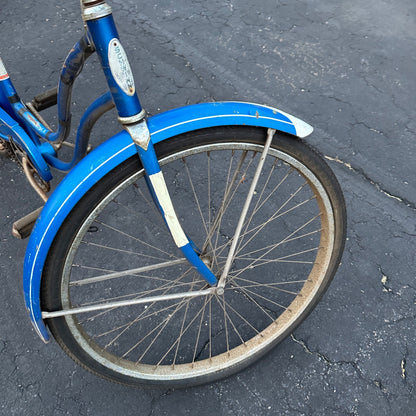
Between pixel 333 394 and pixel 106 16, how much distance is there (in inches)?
62.8

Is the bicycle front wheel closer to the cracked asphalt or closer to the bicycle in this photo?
the bicycle

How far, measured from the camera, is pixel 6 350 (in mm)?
1822

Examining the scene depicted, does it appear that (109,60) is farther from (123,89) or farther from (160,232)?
(160,232)

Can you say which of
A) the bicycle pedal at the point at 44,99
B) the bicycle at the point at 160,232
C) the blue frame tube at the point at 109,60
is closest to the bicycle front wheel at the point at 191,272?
the bicycle at the point at 160,232

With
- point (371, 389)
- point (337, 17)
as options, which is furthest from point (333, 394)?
point (337, 17)

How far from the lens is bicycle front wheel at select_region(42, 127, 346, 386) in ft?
3.98

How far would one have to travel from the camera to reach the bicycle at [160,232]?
1120 millimetres

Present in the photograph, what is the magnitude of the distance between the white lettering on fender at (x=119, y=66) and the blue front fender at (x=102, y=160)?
0.37ft

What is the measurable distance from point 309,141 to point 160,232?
117 cm

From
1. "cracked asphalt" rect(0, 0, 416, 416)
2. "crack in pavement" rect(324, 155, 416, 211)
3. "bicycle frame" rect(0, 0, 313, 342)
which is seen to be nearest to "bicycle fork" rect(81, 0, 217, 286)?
"bicycle frame" rect(0, 0, 313, 342)

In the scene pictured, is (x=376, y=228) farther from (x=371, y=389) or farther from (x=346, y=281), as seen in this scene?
(x=371, y=389)

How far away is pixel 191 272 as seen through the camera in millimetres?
2031

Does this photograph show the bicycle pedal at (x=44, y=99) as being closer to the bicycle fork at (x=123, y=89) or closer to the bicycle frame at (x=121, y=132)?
the bicycle frame at (x=121, y=132)

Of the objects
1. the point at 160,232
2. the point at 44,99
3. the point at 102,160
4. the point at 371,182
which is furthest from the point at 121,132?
the point at 371,182
